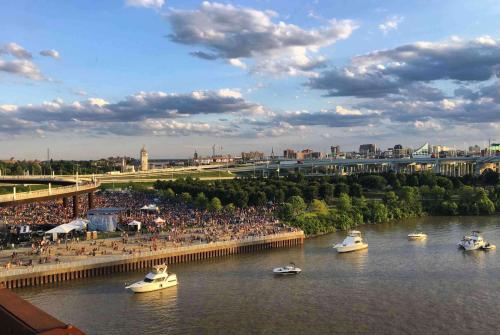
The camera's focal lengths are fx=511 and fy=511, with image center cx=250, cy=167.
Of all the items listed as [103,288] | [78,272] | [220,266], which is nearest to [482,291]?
[220,266]

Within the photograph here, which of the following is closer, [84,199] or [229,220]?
[229,220]

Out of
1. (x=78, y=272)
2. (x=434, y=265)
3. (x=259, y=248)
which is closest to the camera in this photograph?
(x=78, y=272)

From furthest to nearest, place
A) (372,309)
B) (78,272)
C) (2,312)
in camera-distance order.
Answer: (78,272), (372,309), (2,312)

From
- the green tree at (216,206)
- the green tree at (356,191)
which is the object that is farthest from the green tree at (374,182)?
the green tree at (216,206)

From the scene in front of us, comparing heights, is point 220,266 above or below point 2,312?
below

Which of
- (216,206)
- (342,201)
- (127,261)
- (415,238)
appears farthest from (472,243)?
(216,206)

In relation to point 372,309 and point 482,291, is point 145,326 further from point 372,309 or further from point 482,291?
point 482,291

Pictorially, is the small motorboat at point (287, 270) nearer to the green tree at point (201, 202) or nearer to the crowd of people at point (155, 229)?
the crowd of people at point (155, 229)
